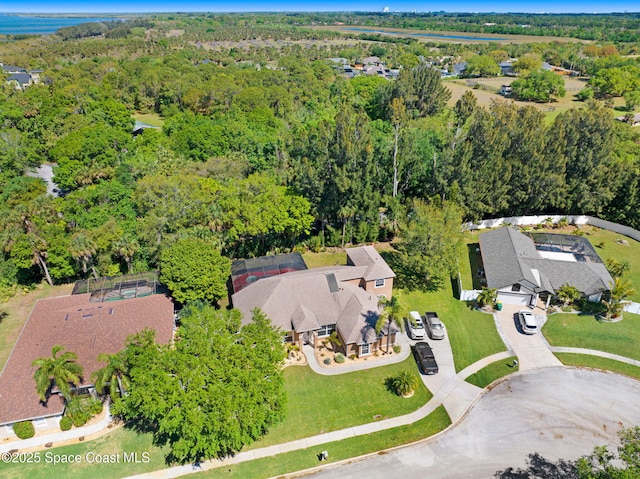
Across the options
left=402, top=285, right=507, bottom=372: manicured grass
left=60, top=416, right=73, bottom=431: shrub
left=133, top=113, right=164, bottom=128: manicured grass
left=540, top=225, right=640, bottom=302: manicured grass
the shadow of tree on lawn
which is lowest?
left=133, top=113, right=164, bottom=128: manicured grass

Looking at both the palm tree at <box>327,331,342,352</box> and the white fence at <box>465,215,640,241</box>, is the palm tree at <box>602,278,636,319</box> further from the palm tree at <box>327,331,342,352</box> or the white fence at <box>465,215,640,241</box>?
the palm tree at <box>327,331,342,352</box>

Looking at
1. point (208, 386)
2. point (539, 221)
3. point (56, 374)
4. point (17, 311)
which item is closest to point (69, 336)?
point (56, 374)

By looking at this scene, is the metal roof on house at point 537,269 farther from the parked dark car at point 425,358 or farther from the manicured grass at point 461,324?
the parked dark car at point 425,358

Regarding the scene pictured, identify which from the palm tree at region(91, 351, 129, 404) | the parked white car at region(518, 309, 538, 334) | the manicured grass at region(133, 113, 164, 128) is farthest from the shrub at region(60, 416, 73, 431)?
the manicured grass at region(133, 113, 164, 128)

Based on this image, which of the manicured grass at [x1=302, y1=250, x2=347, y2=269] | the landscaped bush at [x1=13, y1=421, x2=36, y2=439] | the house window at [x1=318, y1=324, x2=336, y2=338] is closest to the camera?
the landscaped bush at [x1=13, y1=421, x2=36, y2=439]

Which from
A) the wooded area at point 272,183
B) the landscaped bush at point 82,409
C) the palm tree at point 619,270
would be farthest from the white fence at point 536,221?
the landscaped bush at point 82,409

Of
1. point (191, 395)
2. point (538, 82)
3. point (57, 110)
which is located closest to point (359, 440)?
point (191, 395)

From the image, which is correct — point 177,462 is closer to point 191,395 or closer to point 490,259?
point 191,395
